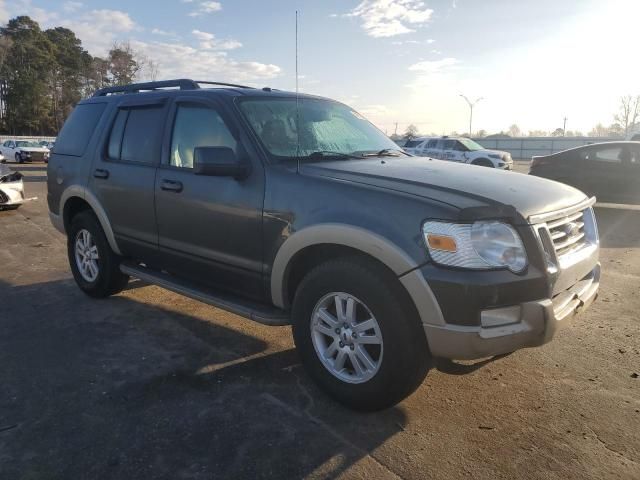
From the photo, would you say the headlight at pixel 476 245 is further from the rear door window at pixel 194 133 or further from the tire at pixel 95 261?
the tire at pixel 95 261

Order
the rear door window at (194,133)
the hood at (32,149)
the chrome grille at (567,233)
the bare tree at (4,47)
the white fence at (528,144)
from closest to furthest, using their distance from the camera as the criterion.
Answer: the chrome grille at (567,233) < the rear door window at (194,133) < the hood at (32,149) < the bare tree at (4,47) < the white fence at (528,144)

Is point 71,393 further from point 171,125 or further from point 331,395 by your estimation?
point 171,125

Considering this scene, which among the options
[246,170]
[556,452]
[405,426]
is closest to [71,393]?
[246,170]

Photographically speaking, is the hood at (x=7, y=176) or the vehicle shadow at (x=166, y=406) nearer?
the vehicle shadow at (x=166, y=406)

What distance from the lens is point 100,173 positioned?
473 cm

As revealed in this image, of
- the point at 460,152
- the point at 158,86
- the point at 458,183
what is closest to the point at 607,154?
the point at 460,152

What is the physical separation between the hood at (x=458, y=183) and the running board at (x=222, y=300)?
3.10 feet

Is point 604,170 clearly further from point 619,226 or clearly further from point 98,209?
point 98,209

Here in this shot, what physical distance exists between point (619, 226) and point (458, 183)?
25.8ft

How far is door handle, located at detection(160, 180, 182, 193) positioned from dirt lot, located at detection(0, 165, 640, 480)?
1.19m

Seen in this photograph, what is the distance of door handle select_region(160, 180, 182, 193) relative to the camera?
3884 millimetres

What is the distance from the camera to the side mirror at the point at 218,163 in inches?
128

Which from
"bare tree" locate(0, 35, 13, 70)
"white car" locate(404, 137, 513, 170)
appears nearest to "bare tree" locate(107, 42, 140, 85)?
"bare tree" locate(0, 35, 13, 70)

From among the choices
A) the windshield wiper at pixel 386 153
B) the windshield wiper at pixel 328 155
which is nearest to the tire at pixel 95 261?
the windshield wiper at pixel 328 155
